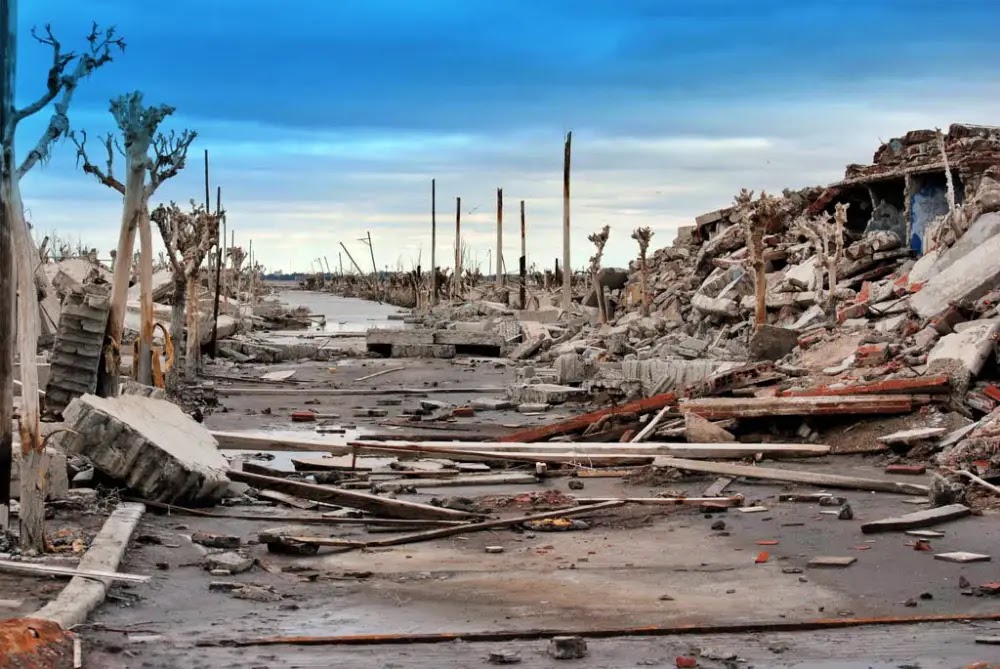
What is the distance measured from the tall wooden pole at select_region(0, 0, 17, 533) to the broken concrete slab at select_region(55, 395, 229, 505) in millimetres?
939

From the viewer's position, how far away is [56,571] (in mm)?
7527

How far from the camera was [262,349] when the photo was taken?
3397 cm

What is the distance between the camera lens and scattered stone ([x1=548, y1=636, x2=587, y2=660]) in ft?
21.3

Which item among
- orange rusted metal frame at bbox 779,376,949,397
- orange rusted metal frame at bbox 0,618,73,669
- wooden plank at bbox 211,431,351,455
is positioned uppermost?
orange rusted metal frame at bbox 779,376,949,397

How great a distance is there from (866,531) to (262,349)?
25.7 m

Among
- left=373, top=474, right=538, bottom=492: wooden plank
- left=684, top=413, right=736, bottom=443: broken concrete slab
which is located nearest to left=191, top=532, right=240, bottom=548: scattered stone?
left=373, top=474, right=538, bottom=492: wooden plank

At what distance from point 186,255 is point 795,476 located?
17.5 m

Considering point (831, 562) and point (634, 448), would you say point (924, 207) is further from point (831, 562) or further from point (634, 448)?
point (831, 562)

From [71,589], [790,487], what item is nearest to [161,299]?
[790,487]

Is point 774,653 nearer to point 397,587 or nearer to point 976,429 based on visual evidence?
point 397,587

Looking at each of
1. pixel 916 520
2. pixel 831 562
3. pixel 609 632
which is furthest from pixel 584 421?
pixel 609 632

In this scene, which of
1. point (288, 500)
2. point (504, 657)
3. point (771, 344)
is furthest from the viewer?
point (771, 344)

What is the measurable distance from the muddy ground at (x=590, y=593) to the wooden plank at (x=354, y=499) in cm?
54

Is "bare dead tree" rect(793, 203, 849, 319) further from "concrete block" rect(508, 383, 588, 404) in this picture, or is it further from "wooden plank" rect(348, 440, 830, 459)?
"wooden plank" rect(348, 440, 830, 459)
